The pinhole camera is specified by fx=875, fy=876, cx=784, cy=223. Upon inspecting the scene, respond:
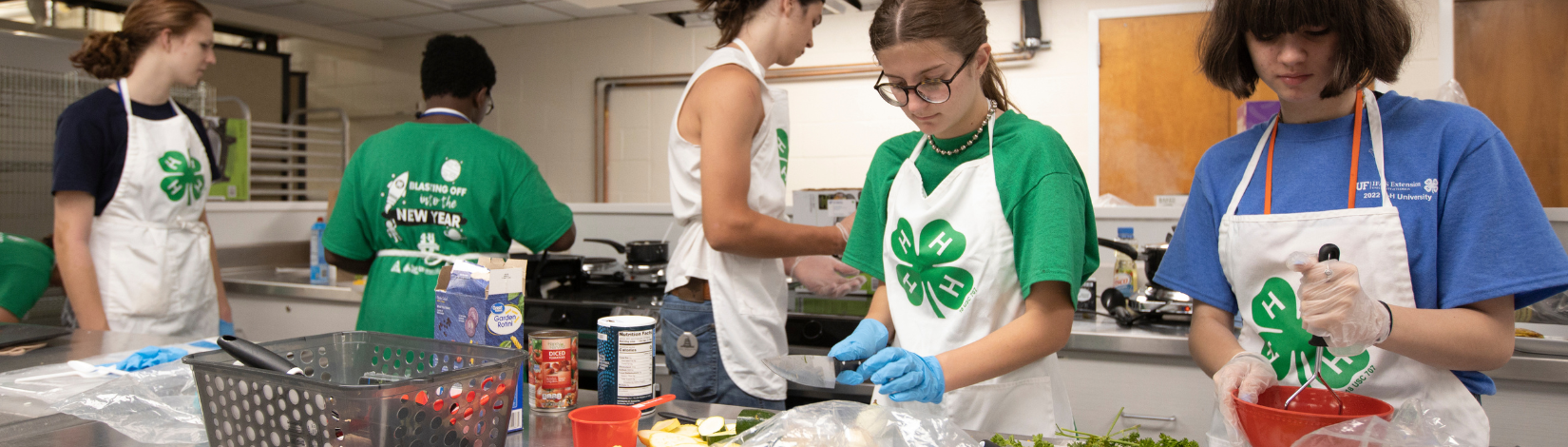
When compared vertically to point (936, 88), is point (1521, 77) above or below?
above

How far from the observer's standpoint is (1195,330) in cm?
127

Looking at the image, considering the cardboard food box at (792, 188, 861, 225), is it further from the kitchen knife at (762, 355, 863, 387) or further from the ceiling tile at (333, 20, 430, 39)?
the ceiling tile at (333, 20, 430, 39)

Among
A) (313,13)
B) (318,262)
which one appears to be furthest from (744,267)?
(313,13)

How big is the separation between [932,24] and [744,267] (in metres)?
0.70

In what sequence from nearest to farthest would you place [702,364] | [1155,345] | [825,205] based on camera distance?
[702,364] → [1155,345] → [825,205]

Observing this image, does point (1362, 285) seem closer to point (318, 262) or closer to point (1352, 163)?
point (1352, 163)

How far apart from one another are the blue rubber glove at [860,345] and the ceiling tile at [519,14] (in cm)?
475

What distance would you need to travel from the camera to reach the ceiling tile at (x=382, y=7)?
532 cm

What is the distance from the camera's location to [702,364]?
5.56 ft

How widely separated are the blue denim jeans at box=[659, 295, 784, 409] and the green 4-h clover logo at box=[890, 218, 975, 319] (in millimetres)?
492

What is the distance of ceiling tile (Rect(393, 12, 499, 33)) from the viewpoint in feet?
18.7

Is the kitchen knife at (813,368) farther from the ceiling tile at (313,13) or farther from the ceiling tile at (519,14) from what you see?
the ceiling tile at (313,13)

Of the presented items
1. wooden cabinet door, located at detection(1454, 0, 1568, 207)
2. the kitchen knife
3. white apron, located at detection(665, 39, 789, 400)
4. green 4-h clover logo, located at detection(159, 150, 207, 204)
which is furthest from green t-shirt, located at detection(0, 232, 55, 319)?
wooden cabinet door, located at detection(1454, 0, 1568, 207)

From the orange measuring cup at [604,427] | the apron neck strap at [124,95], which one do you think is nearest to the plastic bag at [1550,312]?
the orange measuring cup at [604,427]
